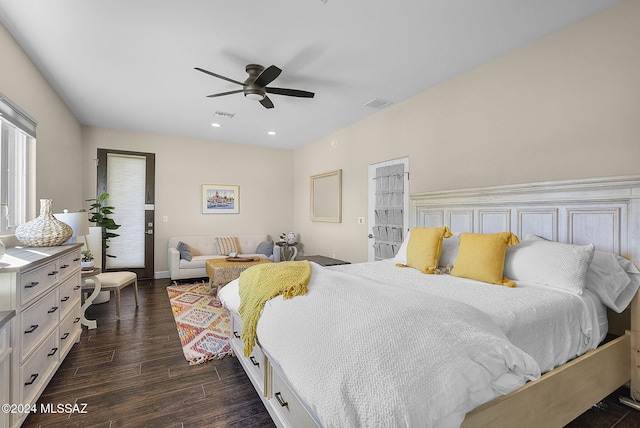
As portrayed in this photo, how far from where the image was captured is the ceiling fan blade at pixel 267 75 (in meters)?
2.66

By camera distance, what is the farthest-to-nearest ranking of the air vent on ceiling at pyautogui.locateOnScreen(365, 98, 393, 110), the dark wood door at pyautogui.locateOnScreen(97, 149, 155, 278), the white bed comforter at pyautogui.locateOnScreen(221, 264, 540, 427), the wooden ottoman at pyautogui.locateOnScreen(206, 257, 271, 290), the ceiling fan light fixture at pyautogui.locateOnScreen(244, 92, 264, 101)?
the dark wood door at pyautogui.locateOnScreen(97, 149, 155, 278) < the wooden ottoman at pyautogui.locateOnScreen(206, 257, 271, 290) < the air vent on ceiling at pyautogui.locateOnScreen(365, 98, 393, 110) < the ceiling fan light fixture at pyautogui.locateOnScreen(244, 92, 264, 101) < the white bed comforter at pyautogui.locateOnScreen(221, 264, 540, 427)

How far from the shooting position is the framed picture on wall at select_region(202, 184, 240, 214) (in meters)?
6.12

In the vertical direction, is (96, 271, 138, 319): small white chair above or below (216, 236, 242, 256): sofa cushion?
below

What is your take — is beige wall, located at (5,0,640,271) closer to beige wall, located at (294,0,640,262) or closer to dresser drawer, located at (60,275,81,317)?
beige wall, located at (294,0,640,262)

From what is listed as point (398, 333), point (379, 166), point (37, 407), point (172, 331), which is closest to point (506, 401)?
point (398, 333)

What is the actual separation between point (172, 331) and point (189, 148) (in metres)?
3.90

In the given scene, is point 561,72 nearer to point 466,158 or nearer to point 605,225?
point 466,158

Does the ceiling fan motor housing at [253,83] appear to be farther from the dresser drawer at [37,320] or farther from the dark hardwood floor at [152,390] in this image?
the dark hardwood floor at [152,390]

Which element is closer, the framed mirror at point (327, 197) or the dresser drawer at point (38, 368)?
the dresser drawer at point (38, 368)

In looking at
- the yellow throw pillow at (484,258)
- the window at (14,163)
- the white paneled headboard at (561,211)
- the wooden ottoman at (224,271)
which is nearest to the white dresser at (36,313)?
the window at (14,163)

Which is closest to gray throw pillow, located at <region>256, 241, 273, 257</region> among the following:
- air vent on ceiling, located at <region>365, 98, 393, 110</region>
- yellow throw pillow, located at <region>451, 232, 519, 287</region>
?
air vent on ceiling, located at <region>365, 98, 393, 110</region>

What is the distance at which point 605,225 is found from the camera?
2.13 m

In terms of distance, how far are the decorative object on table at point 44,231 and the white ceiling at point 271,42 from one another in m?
1.09

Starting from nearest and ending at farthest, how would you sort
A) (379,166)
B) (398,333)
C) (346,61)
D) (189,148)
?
(398,333)
(346,61)
(379,166)
(189,148)
